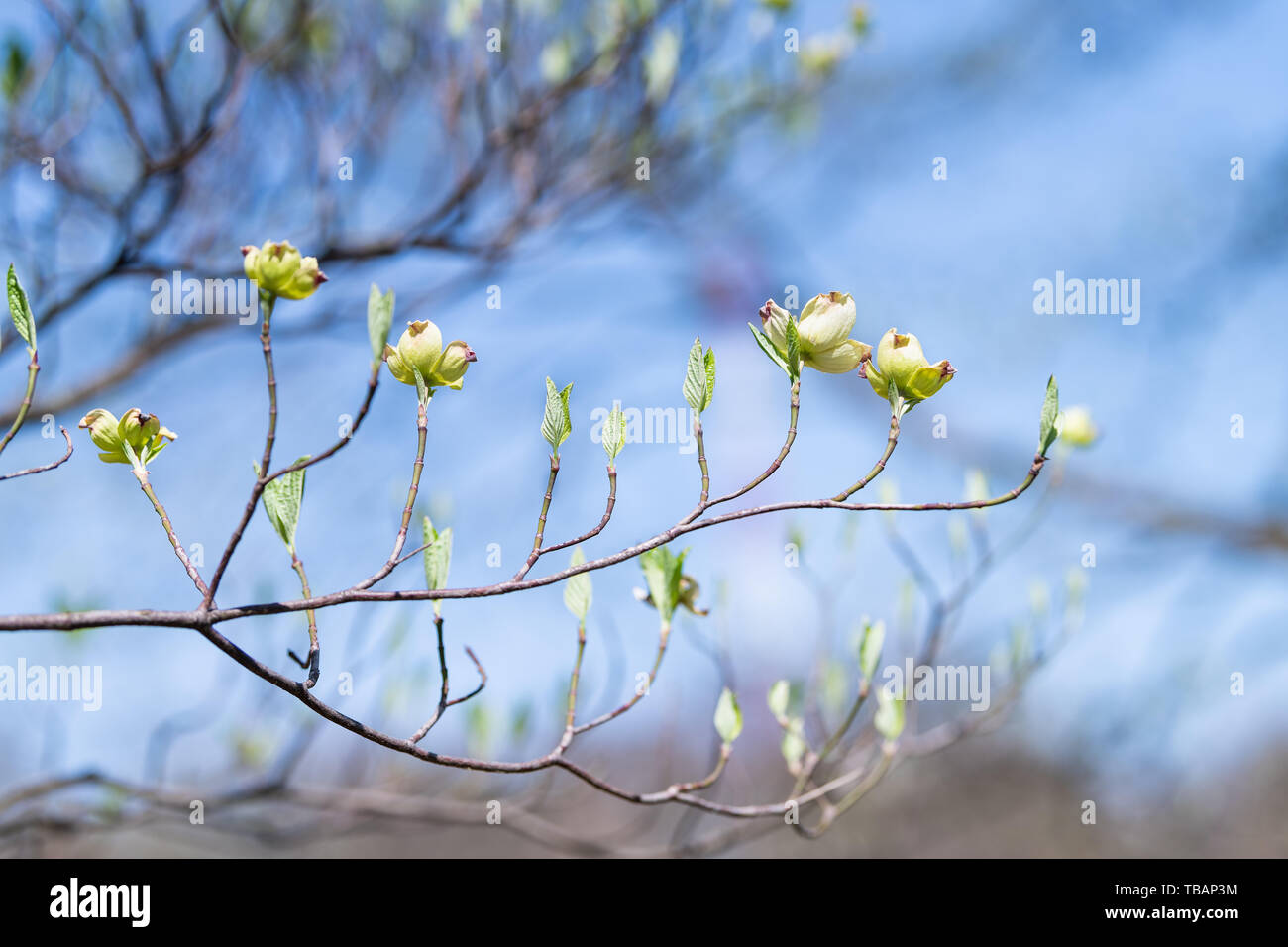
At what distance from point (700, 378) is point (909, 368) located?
5.8 inches

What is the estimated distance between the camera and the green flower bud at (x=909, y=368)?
0.66m

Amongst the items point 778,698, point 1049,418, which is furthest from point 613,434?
point 778,698

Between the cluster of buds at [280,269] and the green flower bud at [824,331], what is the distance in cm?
30

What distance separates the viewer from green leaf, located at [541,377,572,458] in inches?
25.4

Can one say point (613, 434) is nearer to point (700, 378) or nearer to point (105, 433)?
point (700, 378)

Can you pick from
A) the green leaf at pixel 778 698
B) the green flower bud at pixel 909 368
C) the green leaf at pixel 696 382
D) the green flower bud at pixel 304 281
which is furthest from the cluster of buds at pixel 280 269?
the green leaf at pixel 778 698

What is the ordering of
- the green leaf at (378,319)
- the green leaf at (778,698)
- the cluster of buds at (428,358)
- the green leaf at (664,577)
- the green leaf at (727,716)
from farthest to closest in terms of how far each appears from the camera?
1. the green leaf at (778,698)
2. the green leaf at (727,716)
3. the green leaf at (664,577)
4. the cluster of buds at (428,358)
5. the green leaf at (378,319)

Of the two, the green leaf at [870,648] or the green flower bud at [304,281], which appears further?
the green leaf at [870,648]

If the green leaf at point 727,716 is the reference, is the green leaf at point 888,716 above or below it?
below

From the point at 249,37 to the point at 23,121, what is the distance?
0.39 meters

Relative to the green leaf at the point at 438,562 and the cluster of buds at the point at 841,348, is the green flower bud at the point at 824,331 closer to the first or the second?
the cluster of buds at the point at 841,348
